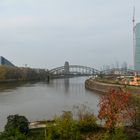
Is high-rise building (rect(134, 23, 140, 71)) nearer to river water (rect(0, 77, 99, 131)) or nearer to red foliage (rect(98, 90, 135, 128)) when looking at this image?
river water (rect(0, 77, 99, 131))

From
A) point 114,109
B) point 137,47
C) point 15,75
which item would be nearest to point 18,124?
point 114,109

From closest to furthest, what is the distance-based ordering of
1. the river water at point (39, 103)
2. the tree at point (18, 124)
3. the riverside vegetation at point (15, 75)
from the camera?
the tree at point (18, 124), the river water at point (39, 103), the riverside vegetation at point (15, 75)

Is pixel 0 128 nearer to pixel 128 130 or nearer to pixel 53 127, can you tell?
pixel 53 127

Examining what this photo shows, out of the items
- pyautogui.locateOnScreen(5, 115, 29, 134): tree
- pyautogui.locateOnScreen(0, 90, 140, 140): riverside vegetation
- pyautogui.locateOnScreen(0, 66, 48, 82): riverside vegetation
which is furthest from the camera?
pyautogui.locateOnScreen(0, 66, 48, 82): riverside vegetation

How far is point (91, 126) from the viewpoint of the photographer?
492 inches

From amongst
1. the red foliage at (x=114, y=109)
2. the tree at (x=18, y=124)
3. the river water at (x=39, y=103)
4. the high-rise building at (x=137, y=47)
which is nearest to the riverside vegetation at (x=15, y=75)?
the high-rise building at (x=137, y=47)

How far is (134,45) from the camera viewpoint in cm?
8331

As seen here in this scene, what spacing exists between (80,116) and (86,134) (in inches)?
47.4

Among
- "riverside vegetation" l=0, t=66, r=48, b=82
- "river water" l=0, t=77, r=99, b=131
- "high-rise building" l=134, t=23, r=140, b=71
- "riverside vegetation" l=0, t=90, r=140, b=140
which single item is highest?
"high-rise building" l=134, t=23, r=140, b=71

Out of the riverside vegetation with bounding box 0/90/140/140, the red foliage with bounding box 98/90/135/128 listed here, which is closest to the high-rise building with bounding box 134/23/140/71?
the riverside vegetation with bounding box 0/90/140/140

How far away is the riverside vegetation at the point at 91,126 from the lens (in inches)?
412

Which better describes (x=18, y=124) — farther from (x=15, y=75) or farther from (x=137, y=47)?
(x=137, y=47)

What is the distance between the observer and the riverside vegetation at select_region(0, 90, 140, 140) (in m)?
10.5

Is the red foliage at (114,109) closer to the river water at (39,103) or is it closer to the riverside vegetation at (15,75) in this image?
the river water at (39,103)
